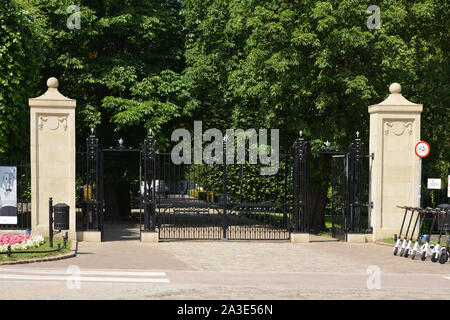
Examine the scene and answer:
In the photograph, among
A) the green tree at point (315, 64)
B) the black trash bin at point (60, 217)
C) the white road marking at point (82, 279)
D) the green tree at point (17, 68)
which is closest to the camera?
the white road marking at point (82, 279)

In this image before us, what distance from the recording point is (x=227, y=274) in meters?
12.4

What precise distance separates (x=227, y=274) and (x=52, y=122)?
8744mm

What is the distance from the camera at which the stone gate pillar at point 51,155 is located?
18.2 metres

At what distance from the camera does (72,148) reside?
18.4 metres

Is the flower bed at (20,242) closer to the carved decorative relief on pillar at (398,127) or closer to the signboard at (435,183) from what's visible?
the carved decorative relief on pillar at (398,127)

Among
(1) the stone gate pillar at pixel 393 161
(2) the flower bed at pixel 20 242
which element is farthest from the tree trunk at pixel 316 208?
(2) the flower bed at pixel 20 242

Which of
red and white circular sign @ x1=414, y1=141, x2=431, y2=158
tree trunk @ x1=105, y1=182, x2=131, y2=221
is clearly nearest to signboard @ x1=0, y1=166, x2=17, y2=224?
tree trunk @ x1=105, y1=182, x2=131, y2=221

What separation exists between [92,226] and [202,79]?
8.75 m

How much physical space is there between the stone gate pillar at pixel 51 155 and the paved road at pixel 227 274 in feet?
5.48

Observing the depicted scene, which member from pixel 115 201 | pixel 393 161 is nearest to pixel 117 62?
pixel 115 201

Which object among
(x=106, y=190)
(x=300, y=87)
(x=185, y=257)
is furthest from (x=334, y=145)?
(x=106, y=190)

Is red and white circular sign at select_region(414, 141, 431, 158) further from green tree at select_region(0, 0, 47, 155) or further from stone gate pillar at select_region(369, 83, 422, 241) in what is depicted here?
green tree at select_region(0, 0, 47, 155)

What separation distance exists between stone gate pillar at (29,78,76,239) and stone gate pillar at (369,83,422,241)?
31.0 ft
